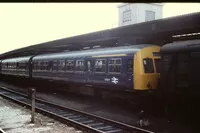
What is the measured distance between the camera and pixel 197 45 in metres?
8.98

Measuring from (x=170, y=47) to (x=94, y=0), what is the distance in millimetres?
7138

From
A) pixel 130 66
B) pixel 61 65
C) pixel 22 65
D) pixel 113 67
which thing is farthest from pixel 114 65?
pixel 22 65

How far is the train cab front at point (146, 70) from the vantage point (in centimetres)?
1151

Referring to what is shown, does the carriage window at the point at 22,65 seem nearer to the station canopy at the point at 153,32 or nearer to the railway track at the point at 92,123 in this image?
the station canopy at the point at 153,32

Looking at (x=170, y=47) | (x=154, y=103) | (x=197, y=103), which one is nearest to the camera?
(x=197, y=103)

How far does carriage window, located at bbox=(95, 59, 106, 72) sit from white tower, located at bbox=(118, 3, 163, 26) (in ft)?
86.1

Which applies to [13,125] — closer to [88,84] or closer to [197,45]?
[88,84]

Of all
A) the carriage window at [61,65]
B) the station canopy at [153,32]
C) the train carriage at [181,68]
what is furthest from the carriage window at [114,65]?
the carriage window at [61,65]

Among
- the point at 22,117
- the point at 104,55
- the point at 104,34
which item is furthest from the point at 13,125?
the point at 104,34

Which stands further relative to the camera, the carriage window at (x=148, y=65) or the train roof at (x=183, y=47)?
the carriage window at (x=148, y=65)

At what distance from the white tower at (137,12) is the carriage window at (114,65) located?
27204mm

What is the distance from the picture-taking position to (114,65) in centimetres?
1297

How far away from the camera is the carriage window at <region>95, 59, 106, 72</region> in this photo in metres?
13.7

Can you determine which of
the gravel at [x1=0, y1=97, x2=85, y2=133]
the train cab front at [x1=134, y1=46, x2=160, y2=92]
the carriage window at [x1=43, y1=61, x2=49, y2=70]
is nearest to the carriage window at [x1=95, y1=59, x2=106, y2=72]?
the train cab front at [x1=134, y1=46, x2=160, y2=92]
